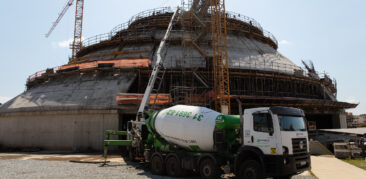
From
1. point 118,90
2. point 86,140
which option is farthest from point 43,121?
point 118,90

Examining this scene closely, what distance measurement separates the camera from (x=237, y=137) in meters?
→ 10.6

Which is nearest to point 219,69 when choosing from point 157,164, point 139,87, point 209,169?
point 139,87

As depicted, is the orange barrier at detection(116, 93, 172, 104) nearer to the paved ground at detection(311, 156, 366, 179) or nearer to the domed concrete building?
the domed concrete building

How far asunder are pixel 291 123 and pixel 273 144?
1259mm

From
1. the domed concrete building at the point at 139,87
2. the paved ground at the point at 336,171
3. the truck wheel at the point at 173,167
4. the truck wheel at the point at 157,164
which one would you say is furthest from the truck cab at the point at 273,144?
the domed concrete building at the point at 139,87

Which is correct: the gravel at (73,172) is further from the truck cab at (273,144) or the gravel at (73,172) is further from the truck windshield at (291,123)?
the truck windshield at (291,123)

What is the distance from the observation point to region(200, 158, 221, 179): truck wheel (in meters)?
10.0

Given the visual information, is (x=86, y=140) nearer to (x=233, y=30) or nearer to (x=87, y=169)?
(x=87, y=169)

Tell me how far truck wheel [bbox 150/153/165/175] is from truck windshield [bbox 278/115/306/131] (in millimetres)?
6372

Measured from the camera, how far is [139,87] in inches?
1053

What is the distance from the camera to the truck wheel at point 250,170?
8.73 metres

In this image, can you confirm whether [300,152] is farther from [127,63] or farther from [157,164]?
[127,63]

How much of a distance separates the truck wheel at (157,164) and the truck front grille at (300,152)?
639cm

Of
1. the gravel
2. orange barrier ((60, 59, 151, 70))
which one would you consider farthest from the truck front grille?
orange barrier ((60, 59, 151, 70))
